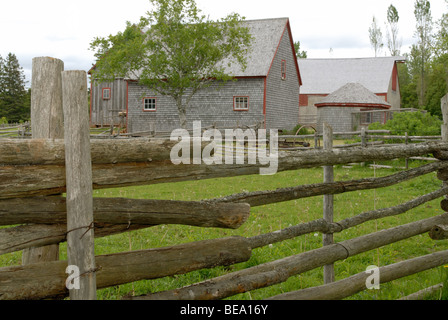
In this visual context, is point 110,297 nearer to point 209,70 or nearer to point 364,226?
point 364,226

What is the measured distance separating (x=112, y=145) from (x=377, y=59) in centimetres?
4431

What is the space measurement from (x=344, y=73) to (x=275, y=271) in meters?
41.3

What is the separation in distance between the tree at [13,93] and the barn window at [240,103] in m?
29.6

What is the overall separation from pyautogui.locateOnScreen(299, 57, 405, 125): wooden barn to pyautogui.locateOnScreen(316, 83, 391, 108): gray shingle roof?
6.80 m

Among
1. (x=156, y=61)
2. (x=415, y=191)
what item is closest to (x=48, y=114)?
(x=415, y=191)

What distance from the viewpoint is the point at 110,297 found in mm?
4539

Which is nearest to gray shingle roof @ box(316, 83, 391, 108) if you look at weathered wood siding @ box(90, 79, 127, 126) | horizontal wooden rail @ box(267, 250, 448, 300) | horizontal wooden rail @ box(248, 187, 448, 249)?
weathered wood siding @ box(90, 79, 127, 126)

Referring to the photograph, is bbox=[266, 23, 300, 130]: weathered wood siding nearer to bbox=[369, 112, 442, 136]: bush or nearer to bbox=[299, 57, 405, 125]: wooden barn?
bbox=[299, 57, 405, 125]: wooden barn

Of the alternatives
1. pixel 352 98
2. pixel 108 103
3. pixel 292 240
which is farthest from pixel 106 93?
pixel 292 240

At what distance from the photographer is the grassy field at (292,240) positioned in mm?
4777

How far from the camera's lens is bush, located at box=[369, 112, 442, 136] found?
54.2 ft

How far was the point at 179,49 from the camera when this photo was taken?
26078 millimetres

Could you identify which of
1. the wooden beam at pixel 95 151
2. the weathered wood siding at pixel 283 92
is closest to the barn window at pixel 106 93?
the weathered wood siding at pixel 283 92

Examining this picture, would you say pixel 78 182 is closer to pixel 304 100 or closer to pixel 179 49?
pixel 179 49
